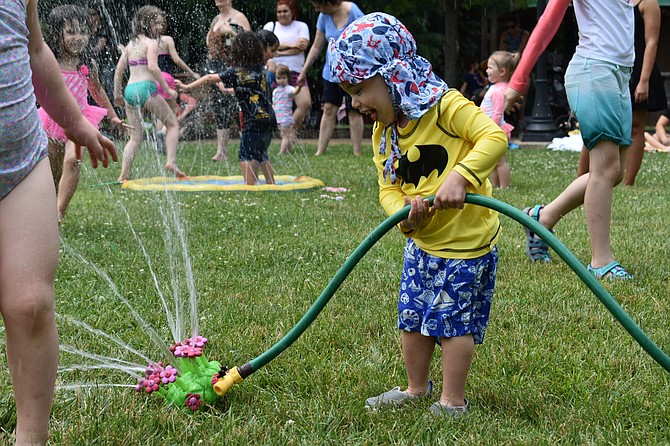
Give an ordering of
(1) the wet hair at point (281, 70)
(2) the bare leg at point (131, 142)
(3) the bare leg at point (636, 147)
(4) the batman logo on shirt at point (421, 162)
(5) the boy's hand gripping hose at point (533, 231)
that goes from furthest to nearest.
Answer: (1) the wet hair at point (281, 70), (2) the bare leg at point (131, 142), (3) the bare leg at point (636, 147), (4) the batman logo on shirt at point (421, 162), (5) the boy's hand gripping hose at point (533, 231)

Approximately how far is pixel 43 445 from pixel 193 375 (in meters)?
0.57

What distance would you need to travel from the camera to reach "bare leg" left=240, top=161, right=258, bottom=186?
23.6 ft

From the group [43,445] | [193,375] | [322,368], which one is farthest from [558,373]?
[43,445]

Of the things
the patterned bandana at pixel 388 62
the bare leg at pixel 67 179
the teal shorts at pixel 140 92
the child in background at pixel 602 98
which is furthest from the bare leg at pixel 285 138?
the patterned bandana at pixel 388 62

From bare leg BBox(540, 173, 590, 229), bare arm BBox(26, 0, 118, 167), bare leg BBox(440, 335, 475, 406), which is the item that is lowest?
bare leg BBox(540, 173, 590, 229)

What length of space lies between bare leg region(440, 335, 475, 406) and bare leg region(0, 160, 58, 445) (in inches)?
40.5

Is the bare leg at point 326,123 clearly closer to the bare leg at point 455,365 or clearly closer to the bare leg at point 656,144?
the bare leg at point 656,144

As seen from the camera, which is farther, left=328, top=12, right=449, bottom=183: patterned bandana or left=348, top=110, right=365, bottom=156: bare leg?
left=348, top=110, right=365, bottom=156: bare leg

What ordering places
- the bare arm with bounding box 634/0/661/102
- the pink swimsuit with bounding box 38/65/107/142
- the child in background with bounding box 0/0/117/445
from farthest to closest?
the bare arm with bounding box 634/0/661/102 < the pink swimsuit with bounding box 38/65/107/142 < the child in background with bounding box 0/0/117/445

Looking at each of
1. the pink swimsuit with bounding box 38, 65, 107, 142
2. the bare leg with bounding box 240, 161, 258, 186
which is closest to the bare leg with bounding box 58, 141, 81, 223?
the pink swimsuit with bounding box 38, 65, 107, 142

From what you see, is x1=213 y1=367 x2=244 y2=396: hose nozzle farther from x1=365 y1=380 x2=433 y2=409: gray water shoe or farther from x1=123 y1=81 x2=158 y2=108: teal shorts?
x1=123 y1=81 x2=158 y2=108: teal shorts

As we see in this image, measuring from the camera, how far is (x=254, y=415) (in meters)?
2.30

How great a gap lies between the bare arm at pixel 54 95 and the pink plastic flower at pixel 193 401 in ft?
2.31

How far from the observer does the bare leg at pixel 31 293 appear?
5.86ft
